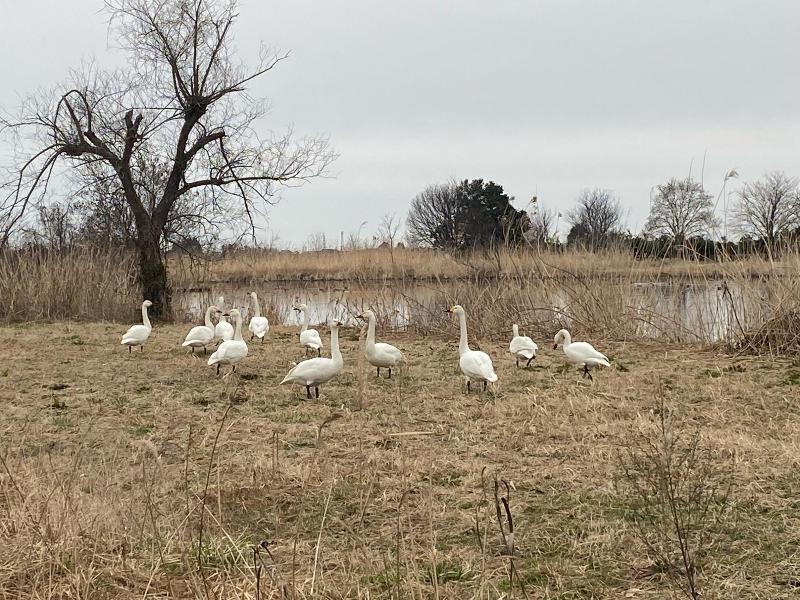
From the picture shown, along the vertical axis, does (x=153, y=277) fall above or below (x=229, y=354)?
above

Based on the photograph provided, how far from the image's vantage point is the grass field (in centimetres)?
291

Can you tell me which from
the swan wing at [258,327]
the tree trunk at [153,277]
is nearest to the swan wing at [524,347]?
the swan wing at [258,327]

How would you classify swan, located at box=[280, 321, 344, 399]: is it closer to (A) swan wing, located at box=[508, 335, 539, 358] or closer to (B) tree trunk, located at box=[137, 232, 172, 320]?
(A) swan wing, located at box=[508, 335, 539, 358]

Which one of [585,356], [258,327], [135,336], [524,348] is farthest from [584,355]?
[135,336]

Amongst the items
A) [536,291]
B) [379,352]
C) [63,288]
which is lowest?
[379,352]

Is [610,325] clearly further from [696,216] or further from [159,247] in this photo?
[159,247]

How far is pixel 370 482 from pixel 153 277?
13176mm

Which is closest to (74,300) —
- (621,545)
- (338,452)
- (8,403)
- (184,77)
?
(184,77)

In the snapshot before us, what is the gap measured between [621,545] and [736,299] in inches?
283

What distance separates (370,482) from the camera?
3650 mm

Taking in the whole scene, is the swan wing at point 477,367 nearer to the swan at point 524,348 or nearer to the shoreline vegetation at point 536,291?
the swan at point 524,348

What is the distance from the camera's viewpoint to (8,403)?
266 inches

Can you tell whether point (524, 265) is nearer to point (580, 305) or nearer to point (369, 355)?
point (580, 305)

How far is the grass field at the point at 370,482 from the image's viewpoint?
2.91 meters
